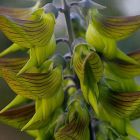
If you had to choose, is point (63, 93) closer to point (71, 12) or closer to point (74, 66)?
point (74, 66)

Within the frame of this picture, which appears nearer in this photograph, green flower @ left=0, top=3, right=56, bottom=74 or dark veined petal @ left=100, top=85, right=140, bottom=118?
green flower @ left=0, top=3, right=56, bottom=74

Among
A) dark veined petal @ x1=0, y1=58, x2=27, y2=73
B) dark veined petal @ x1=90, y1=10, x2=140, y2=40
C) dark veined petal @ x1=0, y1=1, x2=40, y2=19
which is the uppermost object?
dark veined petal @ x1=0, y1=1, x2=40, y2=19

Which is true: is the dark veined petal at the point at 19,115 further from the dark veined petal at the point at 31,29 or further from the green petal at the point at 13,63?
the dark veined petal at the point at 31,29

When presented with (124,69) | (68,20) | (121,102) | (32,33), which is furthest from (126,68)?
(32,33)

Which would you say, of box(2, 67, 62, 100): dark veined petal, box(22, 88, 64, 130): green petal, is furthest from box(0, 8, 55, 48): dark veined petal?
box(22, 88, 64, 130): green petal

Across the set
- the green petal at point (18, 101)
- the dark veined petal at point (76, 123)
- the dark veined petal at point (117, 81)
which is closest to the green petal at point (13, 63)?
the green petal at point (18, 101)

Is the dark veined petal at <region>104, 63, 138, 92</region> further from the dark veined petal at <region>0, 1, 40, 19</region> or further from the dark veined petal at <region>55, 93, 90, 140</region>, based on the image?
the dark veined petal at <region>0, 1, 40, 19</region>
